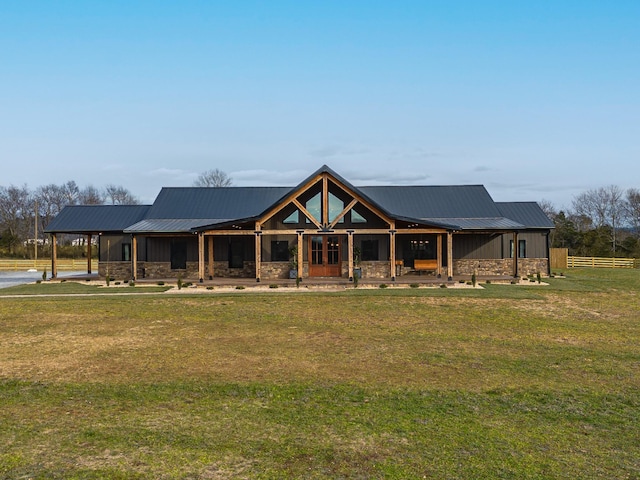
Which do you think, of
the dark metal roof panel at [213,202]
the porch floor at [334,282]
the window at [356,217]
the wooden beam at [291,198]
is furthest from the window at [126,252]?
the window at [356,217]

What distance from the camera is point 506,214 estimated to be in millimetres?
32031

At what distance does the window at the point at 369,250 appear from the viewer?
2698cm

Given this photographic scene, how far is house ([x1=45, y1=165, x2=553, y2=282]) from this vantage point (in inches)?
985

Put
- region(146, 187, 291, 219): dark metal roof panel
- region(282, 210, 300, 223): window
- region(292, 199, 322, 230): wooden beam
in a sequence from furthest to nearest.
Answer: region(146, 187, 291, 219): dark metal roof panel < region(282, 210, 300, 223): window < region(292, 199, 322, 230): wooden beam

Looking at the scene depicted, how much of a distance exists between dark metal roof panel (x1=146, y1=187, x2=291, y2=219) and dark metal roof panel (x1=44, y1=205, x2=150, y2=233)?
153 centimetres

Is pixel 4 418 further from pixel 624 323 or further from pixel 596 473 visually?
pixel 624 323

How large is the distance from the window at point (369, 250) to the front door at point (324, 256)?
1.36m

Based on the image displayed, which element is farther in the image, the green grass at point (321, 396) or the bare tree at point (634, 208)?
the bare tree at point (634, 208)

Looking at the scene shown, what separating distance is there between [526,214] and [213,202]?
1900cm

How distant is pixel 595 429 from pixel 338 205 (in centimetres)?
2025

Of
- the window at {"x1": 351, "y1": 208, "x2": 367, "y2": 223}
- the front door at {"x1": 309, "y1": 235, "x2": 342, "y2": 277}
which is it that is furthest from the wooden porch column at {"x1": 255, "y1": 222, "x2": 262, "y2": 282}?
the window at {"x1": 351, "y1": 208, "x2": 367, "y2": 223}

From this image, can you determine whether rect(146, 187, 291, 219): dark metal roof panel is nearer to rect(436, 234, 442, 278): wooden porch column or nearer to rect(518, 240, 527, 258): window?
rect(436, 234, 442, 278): wooden porch column

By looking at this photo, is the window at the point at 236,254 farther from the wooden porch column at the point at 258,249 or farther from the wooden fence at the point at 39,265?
the wooden fence at the point at 39,265

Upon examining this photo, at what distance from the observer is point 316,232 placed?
2505 cm
